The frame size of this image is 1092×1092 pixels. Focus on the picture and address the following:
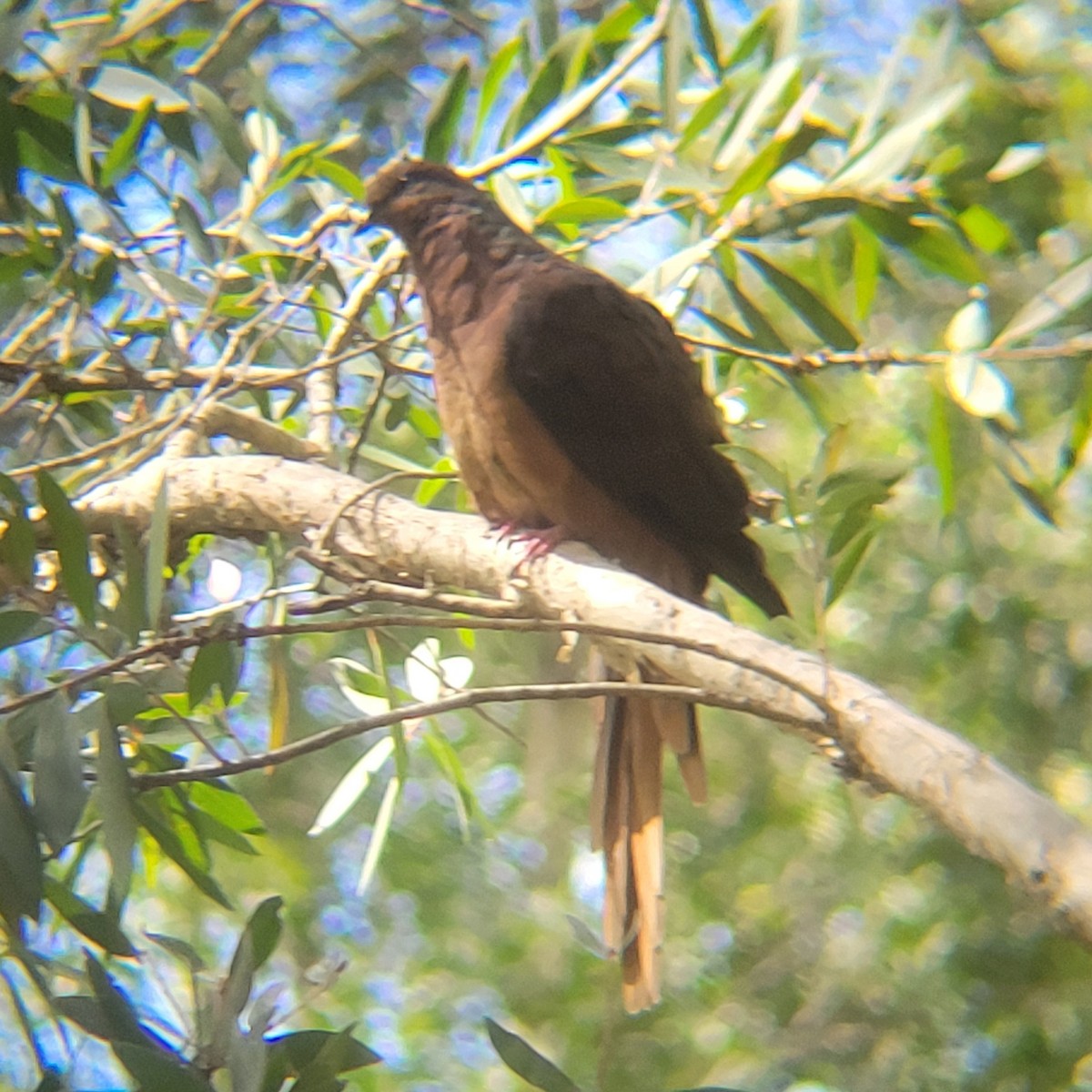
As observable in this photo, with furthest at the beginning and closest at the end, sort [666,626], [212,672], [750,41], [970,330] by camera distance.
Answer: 1. [750,41]
2. [970,330]
3. [212,672]
4. [666,626]

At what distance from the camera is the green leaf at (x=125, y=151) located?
166 cm

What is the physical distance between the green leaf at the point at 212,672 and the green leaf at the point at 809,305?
899 millimetres

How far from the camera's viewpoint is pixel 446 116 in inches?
78.9

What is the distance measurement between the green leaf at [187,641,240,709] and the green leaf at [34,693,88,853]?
0.21 meters

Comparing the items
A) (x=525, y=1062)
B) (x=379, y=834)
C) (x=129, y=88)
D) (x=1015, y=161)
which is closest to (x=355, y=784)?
(x=379, y=834)

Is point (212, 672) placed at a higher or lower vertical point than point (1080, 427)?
lower

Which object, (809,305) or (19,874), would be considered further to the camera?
(809,305)

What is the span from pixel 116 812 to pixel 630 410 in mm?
1185

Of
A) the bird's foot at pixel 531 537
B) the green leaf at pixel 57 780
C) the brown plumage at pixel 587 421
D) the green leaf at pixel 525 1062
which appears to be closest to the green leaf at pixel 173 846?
the green leaf at pixel 57 780

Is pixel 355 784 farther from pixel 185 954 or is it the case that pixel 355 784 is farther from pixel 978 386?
pixel 978 386

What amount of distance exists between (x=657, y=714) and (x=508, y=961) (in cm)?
152

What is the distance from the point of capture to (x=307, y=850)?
3617mm

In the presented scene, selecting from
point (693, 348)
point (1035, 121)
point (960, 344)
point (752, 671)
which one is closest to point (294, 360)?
point (693, 348)

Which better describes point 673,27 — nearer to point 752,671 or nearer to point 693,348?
point 693,348
